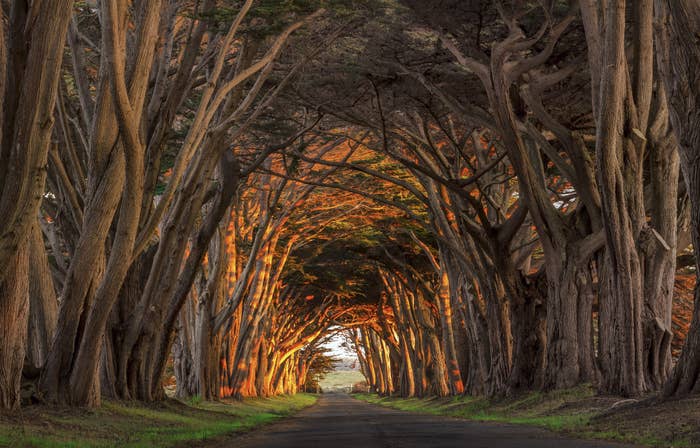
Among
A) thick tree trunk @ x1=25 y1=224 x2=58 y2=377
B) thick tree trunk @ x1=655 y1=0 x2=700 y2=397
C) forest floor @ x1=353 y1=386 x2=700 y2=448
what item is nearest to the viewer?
forest floor @ x1=353 y1=386 x2=700 y2=448

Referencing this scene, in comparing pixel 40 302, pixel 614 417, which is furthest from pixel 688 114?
pixel 40 302

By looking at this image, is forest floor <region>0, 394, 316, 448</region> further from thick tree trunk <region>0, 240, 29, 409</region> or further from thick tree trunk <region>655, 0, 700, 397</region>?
thick tree trunk <region>655, 0, 700, 397</region>

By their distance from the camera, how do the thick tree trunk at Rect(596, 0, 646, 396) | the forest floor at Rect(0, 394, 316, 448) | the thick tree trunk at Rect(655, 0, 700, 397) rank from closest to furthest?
the forest floor at Rect(0, 394, 316, 448), the thick tree trunk at Rect(655, 0, 700, 397), the thick tree trunk at Rect(596, 0, 646, 396)

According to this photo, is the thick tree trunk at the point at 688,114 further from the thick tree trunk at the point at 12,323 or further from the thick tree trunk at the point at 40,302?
the thick tree trunk at the point at 40,302

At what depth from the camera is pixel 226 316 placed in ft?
88.9

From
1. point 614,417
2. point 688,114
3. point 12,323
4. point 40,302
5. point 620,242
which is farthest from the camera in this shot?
point 620,242

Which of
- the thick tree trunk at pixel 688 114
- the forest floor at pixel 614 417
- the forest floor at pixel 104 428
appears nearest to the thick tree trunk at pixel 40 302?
the forest floor at pixel 104 428

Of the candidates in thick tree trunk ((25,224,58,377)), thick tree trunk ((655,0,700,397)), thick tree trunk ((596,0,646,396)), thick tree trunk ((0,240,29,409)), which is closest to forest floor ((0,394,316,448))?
thick tree trunk ((0,240,29,409))

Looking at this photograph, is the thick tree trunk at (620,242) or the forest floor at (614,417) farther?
the thick tree trunk at (620,242)

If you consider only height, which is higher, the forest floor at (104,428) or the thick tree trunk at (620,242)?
the thick tree trunk at (620,242)

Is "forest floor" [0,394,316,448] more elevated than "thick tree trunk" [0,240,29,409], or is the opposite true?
"thick tree trunk" [0,240,29,409]

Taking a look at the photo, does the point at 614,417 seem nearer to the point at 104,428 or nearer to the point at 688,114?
the point at 688,114

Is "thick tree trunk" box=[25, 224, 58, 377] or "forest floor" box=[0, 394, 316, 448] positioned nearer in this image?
"forest floor" box=[0, 394, 316, 448]

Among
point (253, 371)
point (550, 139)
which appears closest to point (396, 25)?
point (550, 139)
